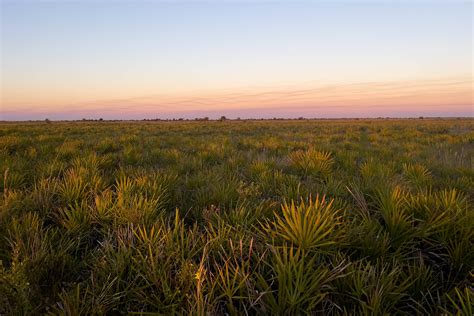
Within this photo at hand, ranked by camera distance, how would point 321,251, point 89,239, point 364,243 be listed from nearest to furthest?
point 321,251
point 364,243
point 89,239

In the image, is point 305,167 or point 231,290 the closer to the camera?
point 231,290

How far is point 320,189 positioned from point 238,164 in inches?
99.8

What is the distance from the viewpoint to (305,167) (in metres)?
4.55

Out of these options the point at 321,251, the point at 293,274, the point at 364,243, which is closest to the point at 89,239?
the point at 293,274

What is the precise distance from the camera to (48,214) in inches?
93.3

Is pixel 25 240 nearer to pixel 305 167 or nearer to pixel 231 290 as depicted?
pixel 231 290

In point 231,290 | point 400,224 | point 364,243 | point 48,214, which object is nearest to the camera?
point 231,290

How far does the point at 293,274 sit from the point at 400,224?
1101 mm

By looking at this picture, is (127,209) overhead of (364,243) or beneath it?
overhead

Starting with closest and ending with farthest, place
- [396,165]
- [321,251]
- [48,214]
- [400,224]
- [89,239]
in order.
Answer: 1. [321,251]
2. [400,224]
3. [89,239]
4. [48,214]
5. [396,165]

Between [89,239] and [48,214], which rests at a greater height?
[48,214]

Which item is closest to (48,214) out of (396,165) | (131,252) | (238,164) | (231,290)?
(131,252)

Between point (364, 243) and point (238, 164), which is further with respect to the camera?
point (238, 164)

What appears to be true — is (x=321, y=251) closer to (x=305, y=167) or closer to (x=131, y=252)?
(x=131, y=252)
